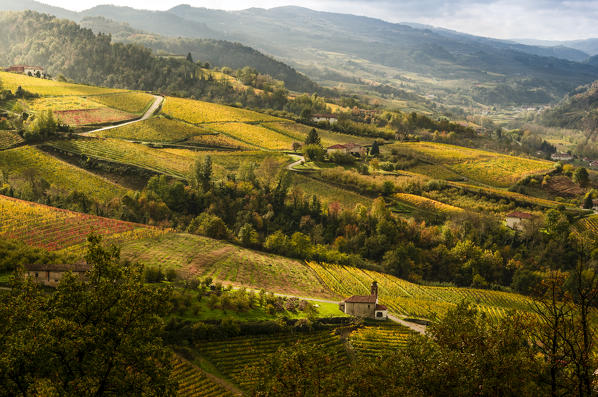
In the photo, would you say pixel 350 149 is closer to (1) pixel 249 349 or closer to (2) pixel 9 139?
(2) pixel 9 139

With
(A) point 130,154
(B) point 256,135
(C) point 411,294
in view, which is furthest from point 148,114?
(C) point 411,294

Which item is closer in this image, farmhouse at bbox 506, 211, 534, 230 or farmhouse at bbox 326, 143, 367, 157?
farmhouse at bbox 506, 211, 534, 230

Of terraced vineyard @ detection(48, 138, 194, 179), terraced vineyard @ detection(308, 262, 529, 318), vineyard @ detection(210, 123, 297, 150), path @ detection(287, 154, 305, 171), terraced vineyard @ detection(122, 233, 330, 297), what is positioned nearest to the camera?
terraced vineyard @ detection(122, 233, 330, 297)

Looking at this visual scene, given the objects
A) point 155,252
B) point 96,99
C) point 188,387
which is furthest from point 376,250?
point 96,99

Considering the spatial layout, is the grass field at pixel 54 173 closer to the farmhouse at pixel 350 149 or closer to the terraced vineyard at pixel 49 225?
the terraced vineyard at pixel 49 225

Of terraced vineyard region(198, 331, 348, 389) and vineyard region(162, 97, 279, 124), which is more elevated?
vineyard region(162, 97, 279, 124)

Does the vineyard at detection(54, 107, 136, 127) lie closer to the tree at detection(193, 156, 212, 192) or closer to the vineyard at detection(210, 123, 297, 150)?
the vineyard at detection(210, 123, 297, 150)

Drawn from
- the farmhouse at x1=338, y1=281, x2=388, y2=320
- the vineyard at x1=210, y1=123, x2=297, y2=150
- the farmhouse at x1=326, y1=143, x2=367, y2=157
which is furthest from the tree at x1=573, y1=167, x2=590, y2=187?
the farmhouse at x1=338, y1=281, x2=388, y2=320
